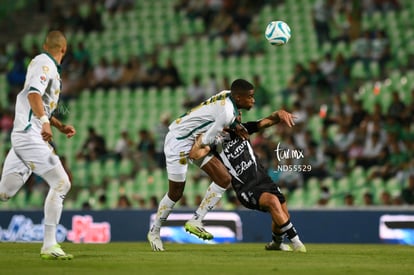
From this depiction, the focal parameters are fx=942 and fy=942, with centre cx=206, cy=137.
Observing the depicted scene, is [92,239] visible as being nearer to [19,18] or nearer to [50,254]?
[50,254]

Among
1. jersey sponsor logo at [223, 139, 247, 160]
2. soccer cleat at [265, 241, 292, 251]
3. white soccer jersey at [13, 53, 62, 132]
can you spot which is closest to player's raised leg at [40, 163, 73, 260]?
white soccer jersey at [13, 53, 62, 132]

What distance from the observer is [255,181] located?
13.1m

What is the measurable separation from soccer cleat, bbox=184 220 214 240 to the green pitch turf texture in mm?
240

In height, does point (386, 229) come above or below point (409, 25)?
below

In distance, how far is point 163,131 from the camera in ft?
73.8

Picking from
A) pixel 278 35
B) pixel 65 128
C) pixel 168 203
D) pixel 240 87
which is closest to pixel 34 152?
pixel 65 128

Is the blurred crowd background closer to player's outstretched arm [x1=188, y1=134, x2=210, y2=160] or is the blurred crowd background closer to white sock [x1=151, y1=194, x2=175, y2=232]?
white sock [x1=151, y1=194, x2=175, y2=232]

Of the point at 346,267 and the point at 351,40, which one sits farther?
the point at 351,40

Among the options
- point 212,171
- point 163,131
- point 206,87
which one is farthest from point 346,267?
point 206,87

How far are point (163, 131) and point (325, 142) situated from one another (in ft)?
13.3

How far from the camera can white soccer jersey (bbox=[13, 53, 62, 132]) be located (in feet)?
35.5

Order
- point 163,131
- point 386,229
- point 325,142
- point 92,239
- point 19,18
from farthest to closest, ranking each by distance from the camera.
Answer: point 19,18 < point 163,131 < point 325,142 < point 92,239 < point 386,229

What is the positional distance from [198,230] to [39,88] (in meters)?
3.25

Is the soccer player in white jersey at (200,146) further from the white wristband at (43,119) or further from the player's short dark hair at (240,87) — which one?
the white wristband at (43,119)
